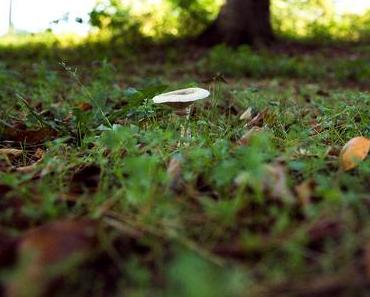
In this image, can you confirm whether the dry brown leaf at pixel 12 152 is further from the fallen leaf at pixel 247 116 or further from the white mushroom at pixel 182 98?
the fallen leaf at pixel 247 116

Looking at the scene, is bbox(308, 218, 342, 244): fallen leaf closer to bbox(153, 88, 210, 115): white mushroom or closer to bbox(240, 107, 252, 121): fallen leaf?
bbox(153, 88, 210, 115): white mushroom

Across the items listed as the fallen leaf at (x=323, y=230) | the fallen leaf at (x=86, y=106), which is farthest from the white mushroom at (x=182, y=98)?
the fallen leaf at (x=323, y=230)

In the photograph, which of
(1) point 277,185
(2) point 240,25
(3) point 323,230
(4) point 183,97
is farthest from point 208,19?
(3) point 323,230

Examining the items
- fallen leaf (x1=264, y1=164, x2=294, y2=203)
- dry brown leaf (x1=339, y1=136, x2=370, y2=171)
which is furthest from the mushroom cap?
fallen leaf (x1=264, y1=164, x2=294, y2=203)

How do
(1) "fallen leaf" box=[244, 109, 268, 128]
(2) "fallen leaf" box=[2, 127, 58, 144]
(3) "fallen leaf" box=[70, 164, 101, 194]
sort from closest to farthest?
(3) "fallen leaf" box=[70, 164, 101, 194] → (2) "fallen leaf" box=[2, 127, 58, 144] → (1) "fallen leaf" box=[244, 109, 268, 128]

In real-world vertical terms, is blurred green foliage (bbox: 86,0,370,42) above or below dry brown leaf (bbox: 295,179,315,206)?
below

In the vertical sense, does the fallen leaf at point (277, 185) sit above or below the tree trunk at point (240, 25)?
above
